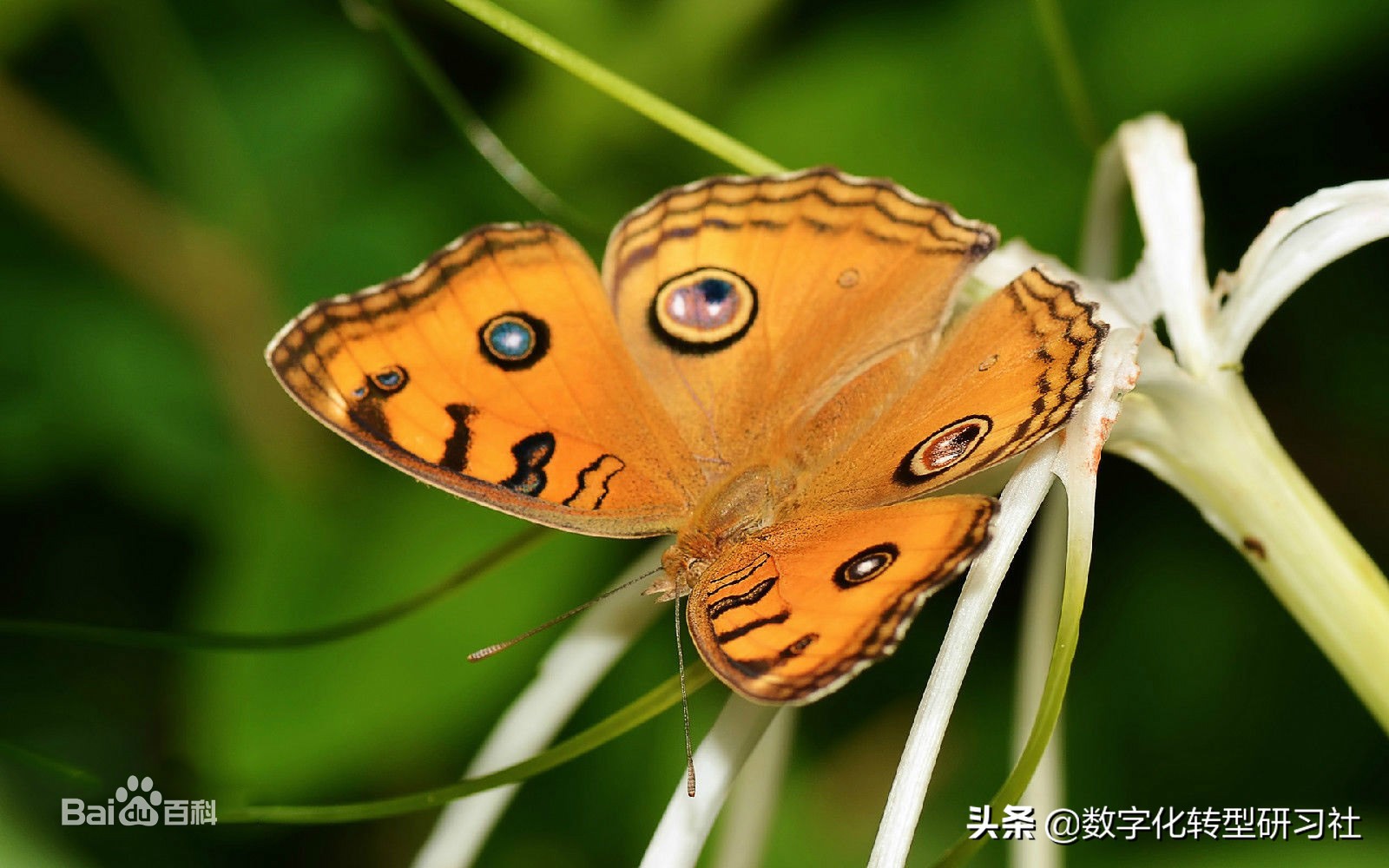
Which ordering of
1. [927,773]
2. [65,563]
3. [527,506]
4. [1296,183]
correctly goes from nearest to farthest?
[927,773], [527,506], [1296,183], [65,563]

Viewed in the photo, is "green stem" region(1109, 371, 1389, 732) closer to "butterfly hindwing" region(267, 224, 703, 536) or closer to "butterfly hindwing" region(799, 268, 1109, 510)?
"butterfly hindwing" region(799, 268, 1109, 510)

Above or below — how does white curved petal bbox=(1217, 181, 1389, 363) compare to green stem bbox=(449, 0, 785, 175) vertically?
below

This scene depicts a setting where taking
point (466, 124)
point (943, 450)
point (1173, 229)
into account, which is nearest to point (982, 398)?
point (943, 450)


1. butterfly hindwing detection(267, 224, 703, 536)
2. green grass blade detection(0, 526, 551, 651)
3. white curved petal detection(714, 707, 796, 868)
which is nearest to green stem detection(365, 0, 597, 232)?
butterfly hindwing detection(267, 224, 703, 536)

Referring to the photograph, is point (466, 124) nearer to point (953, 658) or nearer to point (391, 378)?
point (391, 378)

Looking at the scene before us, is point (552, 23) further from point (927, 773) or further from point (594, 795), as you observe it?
point (927, 773)

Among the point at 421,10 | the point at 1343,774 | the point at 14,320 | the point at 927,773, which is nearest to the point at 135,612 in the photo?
the point at 14,320
